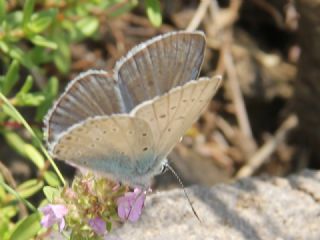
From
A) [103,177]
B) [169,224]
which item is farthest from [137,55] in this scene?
[169,224]

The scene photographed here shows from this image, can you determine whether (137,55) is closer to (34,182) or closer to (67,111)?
(67,111)

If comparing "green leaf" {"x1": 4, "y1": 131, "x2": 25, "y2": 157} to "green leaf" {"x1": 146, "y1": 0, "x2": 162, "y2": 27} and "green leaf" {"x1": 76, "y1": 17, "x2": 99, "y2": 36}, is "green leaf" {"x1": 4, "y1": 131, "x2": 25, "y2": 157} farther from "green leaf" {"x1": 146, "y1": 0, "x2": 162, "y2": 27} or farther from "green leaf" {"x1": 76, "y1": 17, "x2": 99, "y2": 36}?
"green leaf" {"x1": 146, "y1": 0, "x2": 162, "y2": 27}

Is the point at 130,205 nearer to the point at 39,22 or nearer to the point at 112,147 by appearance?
the point at 112,147

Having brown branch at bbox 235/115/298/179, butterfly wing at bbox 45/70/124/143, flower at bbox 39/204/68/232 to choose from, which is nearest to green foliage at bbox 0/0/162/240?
flower at bbox 39/204/68/232

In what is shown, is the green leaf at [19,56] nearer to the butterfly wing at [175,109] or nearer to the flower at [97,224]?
the butterfly wing at [175,109]

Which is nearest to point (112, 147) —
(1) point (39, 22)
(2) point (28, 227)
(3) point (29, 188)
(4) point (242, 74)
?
(2) point (28, 227)

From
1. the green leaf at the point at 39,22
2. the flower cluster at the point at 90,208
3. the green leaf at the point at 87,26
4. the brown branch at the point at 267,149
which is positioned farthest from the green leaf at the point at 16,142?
the brown branch at the point at 267,149

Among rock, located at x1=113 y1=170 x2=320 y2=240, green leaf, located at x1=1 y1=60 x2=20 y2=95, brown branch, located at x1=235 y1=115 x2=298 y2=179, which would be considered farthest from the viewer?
brown branch, located at x1=235 y1=115 x2=298 y2=179
